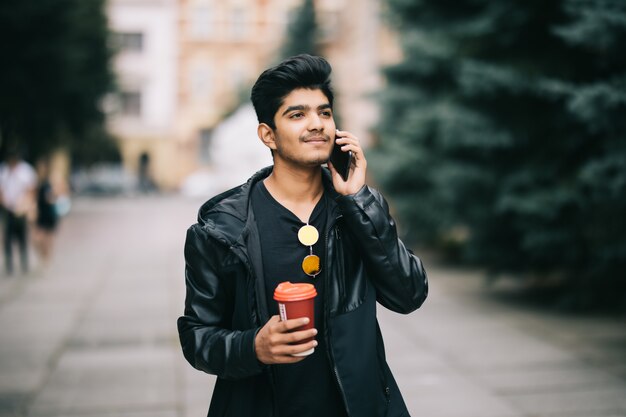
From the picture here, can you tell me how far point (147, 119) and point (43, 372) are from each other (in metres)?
50.5

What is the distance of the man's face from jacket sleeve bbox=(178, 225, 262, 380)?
0.40 metres

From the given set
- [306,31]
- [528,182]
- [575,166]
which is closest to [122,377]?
[528,182]

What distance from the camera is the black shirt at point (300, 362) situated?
2.36 metres

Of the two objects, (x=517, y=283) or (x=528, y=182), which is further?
(x=517, y=283)

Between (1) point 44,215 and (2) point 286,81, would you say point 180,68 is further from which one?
(2) point 286,81

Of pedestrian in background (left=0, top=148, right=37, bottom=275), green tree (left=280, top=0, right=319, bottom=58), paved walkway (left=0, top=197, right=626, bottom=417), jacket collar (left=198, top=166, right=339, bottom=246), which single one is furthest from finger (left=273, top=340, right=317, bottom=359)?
green tree (left=280, top=0, right=319, bottom=58)

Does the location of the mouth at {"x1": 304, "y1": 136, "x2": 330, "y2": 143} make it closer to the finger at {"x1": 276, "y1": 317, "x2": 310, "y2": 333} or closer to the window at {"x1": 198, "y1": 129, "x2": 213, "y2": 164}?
the finger at {"x1": 276, "y1": 317, "x2": 310, "y2": 333}

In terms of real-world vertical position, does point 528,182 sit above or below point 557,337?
above

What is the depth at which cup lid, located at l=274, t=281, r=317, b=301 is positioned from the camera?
2.03m

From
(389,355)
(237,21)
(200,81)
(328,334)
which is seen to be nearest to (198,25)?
(237,21)

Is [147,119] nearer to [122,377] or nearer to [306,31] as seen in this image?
[306,31]

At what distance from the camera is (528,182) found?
28.6ft

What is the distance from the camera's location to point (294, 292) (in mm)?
2045

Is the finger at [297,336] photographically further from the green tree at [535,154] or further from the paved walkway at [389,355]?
the green tree at [535,154]
